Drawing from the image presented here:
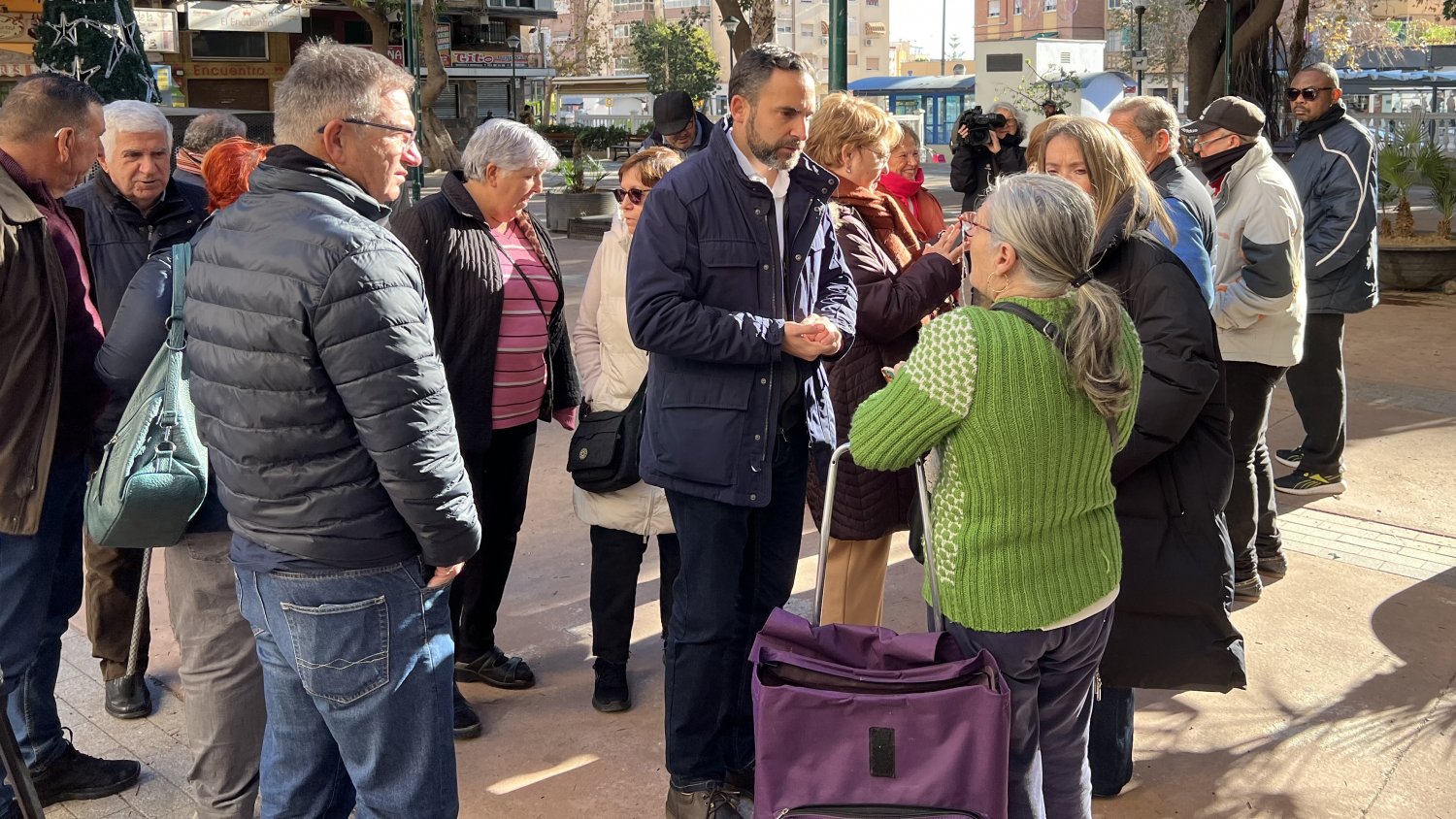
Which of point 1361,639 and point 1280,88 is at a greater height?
point 1280,88

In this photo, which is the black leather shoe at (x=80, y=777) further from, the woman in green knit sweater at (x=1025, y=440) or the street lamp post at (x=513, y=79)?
the street lamp post at (x=513, y=79)

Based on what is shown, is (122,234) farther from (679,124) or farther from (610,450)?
(679,124)

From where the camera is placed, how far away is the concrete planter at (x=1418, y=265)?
1179 centimetres

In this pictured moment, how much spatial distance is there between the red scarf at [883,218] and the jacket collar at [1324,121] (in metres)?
3.68

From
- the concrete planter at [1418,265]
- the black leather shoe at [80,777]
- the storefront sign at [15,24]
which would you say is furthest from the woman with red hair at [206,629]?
the storefront sign at [15,24]

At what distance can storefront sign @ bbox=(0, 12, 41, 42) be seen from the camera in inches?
1017

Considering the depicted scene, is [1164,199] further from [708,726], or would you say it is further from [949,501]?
[708,726]

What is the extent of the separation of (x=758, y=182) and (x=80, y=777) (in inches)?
102

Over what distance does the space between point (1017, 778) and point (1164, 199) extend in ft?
7.09

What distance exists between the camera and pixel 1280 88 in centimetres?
1628

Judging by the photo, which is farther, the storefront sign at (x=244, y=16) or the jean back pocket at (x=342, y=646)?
the storefront sign at (x=244, y=16)

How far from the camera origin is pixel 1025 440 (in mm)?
2428

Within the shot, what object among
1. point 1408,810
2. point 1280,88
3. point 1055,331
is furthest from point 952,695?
point 1280,88

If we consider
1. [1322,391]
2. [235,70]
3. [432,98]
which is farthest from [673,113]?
[235,70]
